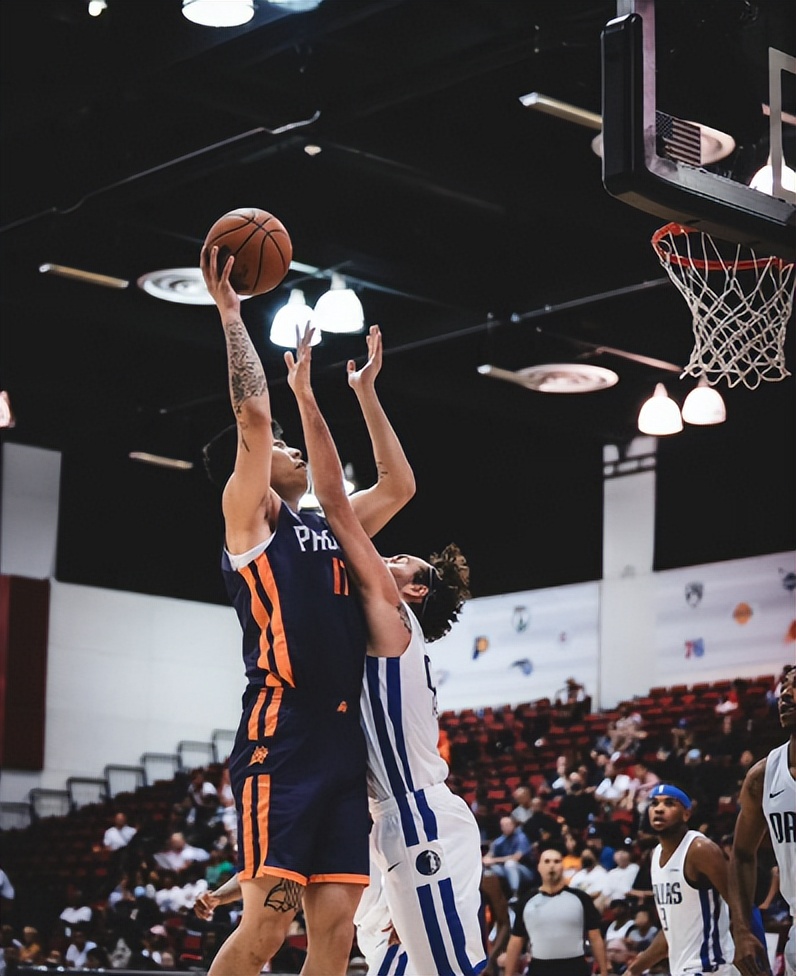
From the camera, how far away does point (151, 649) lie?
22.1m

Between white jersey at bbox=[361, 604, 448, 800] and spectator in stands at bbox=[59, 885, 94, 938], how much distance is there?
1424cm

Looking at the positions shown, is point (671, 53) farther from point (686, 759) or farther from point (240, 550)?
point (686, 759)

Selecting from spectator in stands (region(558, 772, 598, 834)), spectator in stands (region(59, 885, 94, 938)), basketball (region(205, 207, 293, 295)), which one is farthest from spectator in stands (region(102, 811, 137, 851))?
basketball (region(205, 207, 293, 295))

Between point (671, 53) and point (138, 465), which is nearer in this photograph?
point (671, 53)

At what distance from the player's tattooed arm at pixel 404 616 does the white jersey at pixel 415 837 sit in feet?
0.23

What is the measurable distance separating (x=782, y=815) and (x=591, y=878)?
27.1ft

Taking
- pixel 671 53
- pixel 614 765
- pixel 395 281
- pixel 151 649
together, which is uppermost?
pixel 395 281

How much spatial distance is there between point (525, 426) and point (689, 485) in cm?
201

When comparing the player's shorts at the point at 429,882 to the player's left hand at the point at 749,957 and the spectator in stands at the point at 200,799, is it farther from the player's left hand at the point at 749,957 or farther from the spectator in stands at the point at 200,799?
the spectator in stands at the point at 200,799

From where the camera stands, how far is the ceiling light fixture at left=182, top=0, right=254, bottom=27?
337 inches

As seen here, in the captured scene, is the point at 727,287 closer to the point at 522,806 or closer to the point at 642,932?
the point at 642,932

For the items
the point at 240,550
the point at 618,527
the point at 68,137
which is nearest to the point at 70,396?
the point at 68,137

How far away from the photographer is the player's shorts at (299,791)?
4.50m

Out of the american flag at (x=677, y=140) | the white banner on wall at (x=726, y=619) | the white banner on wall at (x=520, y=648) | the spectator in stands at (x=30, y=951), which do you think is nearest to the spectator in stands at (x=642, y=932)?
the white banner on wall at (x=726, y=619)
